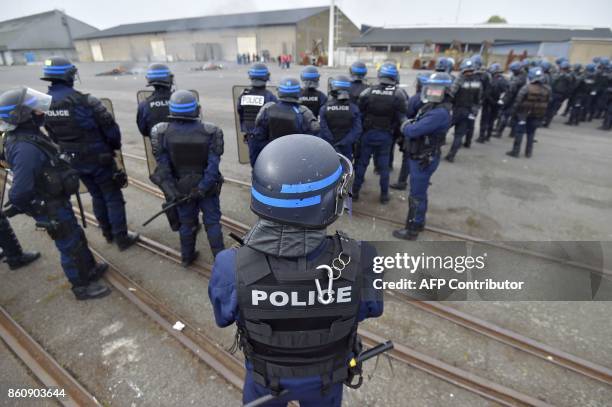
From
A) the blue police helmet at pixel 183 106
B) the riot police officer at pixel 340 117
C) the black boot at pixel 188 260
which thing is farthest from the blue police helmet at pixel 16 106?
the riot police officer at pixel 340 117

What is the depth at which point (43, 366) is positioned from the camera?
9.50 ft

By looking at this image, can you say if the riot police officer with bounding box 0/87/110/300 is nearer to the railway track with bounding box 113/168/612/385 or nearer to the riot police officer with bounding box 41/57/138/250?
the riot police officer with bounding box 41/57/138/250

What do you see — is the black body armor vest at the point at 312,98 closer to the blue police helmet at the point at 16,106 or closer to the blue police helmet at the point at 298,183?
the blue police helmet at the point at 16,106

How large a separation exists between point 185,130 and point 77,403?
265cm

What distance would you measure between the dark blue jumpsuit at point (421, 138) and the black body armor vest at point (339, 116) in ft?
3.29

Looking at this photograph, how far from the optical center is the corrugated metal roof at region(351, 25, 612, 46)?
38875 mm

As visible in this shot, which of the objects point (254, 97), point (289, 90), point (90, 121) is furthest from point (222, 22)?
point (90, 121)

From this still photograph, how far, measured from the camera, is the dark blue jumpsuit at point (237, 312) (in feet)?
5.18

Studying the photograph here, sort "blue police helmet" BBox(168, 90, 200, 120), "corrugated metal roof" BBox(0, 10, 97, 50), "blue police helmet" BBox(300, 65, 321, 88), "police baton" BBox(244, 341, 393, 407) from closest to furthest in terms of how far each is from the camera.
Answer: "police baton" BBox(244, 341, 393, 407)
"blue police helmet" BBox(168, 90, 200, 120)
"blue police helmet" BBox(300, 65, 321, 88)
"corrugated metal roof" BBox(0, 10, 97, 50)

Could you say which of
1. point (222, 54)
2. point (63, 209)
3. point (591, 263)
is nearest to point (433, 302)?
point (591, 263)

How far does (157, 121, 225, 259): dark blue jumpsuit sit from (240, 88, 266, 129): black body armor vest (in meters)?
1.98

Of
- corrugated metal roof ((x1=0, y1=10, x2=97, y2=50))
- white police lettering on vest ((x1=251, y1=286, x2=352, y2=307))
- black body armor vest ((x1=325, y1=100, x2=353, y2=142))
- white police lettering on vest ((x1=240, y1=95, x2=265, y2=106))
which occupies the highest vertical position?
corrugated metal roof ((x1=0, y1=10, x2=97, y2=50))

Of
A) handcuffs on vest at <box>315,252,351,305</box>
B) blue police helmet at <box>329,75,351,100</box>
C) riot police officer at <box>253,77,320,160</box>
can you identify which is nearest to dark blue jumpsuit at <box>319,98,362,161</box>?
blue police helmet at <box>329,75,351,100</box>

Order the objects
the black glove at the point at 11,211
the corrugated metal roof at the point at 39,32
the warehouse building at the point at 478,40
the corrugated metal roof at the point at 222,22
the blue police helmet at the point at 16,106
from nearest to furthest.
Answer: the blue police helmet at the point at 16,106 → the black glove at the point at 11,211 → the warehouse building at the point at 478,40 → the corrugated metal roof at the point at 222,22 → the corrugated metal roof at the point at 39,32
